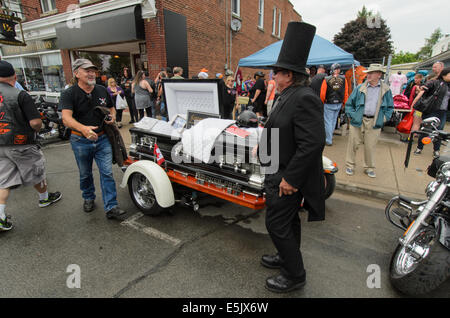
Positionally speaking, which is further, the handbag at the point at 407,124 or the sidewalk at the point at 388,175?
the handbag at the point at 407,124

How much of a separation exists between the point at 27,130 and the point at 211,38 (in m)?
10.5

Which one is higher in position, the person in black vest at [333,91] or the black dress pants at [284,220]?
the person in black vest at [333,91]

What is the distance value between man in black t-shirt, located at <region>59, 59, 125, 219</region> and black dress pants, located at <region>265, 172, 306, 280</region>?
7.45 ft

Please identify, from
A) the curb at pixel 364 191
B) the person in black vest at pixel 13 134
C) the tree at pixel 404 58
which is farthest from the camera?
the tree at pixel 404 58

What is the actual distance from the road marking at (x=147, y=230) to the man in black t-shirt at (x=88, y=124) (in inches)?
6.6

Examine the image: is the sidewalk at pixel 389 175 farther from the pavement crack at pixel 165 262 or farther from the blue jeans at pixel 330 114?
the pavement crack at pixel 165 262

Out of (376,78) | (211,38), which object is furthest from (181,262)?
(211,38)

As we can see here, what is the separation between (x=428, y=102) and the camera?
584 centimetres

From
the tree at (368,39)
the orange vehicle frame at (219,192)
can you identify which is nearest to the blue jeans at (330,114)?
the orange vehicle frame at (219,192)

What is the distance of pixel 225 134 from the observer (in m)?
2.92

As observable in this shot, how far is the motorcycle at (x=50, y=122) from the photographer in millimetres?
7766

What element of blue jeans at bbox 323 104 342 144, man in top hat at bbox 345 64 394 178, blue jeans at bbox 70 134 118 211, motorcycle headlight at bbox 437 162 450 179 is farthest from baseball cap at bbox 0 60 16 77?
blue jeans at bbox 323 104 342 144

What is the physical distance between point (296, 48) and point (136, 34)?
29.3ft

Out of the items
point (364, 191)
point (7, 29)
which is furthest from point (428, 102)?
point (7, 29)
